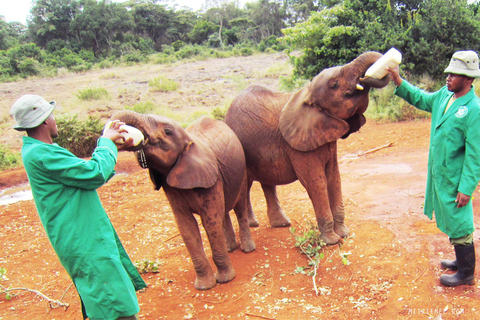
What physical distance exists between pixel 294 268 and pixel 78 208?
283 cm

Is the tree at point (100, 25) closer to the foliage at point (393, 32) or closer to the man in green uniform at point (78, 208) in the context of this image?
the foliage at point (393, 32)

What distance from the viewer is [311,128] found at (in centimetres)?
462

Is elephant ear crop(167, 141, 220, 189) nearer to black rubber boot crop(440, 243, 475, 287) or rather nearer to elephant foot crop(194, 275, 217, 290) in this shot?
elephant foot crop(194, 275, 217, 290)

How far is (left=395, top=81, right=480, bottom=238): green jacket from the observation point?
11.5 feet

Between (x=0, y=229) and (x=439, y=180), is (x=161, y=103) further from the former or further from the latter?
(x=439, y=180)

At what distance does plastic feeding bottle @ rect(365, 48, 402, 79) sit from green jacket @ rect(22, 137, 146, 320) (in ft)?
8.93

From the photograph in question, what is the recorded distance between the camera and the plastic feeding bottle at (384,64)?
3.91m

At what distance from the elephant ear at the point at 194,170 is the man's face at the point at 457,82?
245 cm

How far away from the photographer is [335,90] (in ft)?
14.5

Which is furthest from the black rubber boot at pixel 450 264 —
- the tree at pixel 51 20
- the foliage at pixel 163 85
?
the tree at pixel 51 20

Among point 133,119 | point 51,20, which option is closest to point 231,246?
point 133,119

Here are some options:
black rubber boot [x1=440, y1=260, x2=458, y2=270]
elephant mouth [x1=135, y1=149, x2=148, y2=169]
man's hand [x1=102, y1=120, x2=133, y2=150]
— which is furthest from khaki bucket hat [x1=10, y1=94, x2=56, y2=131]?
black rubber boot [x1=440, y1=260, x2=458, y2=270]

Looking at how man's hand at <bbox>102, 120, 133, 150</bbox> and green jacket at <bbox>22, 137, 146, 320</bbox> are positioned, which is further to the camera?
man's hand at <bbox>102, 120, 133, 150</bbox>

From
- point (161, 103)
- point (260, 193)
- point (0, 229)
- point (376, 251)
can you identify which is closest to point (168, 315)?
point (376, 251)
